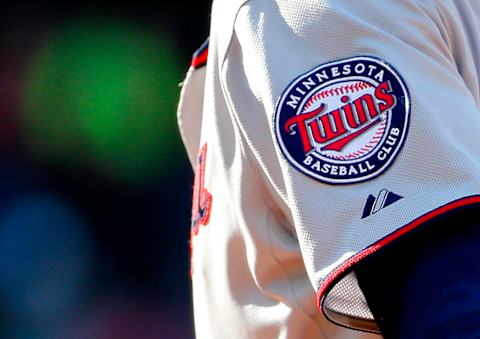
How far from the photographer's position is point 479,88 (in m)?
0.86

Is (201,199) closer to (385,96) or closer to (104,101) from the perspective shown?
(385,96)

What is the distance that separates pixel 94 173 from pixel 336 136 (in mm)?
2367

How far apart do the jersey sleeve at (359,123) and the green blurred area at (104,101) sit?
2.26 metres

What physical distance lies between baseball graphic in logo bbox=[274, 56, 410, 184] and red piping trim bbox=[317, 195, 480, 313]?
5 centimetres

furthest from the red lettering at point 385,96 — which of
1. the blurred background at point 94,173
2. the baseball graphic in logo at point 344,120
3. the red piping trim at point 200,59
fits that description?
the blurred background at point 94,173

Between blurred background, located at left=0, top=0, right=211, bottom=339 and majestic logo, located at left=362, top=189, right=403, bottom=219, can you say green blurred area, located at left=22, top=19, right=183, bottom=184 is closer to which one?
blurred background, located at left=0, top=0, right=211, bottom=339

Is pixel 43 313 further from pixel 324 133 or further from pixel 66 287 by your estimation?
pixel 324 133

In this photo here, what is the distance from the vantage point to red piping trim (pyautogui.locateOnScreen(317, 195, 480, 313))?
729mm

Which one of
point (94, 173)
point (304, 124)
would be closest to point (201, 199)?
point (304, 124)

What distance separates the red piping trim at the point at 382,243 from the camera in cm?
73

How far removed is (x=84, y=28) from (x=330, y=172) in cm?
243

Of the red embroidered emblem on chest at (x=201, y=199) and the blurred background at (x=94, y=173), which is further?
the blurred background at (x=94, y=173)

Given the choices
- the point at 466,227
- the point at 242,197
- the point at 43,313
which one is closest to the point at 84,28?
the point at 43,313

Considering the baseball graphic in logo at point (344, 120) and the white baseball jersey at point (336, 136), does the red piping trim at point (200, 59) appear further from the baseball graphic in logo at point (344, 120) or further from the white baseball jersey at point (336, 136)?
the baseball graphic in logo at point (344, 120)
